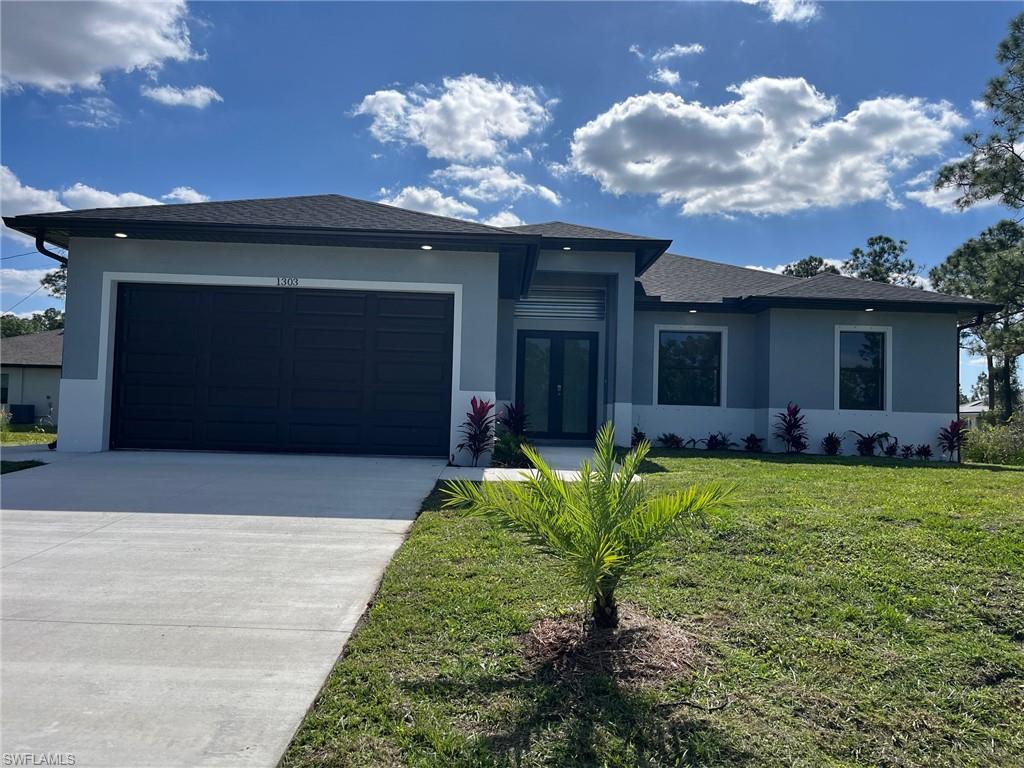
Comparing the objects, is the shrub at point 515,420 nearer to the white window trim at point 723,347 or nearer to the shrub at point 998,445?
the white window trim at point 723,347

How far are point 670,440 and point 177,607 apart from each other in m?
11.9

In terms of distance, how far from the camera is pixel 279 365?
10.1 m

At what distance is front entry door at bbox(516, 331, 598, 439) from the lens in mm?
14531

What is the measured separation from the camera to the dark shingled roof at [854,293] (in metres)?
13.2

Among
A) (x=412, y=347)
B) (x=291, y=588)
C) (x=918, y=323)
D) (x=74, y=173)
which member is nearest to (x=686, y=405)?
(x=918, y=323)

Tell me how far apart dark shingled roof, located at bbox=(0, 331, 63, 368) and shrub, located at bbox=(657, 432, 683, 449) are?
74.0ft

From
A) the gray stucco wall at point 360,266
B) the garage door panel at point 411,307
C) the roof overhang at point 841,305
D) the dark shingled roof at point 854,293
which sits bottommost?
the garage door panel at point 411,307

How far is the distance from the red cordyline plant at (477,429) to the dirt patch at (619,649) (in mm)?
6334

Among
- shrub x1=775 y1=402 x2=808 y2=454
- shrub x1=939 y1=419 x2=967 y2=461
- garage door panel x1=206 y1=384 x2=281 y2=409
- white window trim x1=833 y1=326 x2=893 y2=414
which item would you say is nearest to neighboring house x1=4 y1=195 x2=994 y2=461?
garage door panel x1=206 y1=384 x2=281 y2=409

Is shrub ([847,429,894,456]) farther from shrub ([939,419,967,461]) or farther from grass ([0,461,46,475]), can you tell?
grass ([0,461,46,475])

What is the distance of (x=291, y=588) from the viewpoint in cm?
405

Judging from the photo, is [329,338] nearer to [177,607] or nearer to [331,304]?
[331,304]

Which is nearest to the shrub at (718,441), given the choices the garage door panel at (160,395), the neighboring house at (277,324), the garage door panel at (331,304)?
the neighboring house at (277,324)

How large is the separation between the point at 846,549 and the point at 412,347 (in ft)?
23.5
